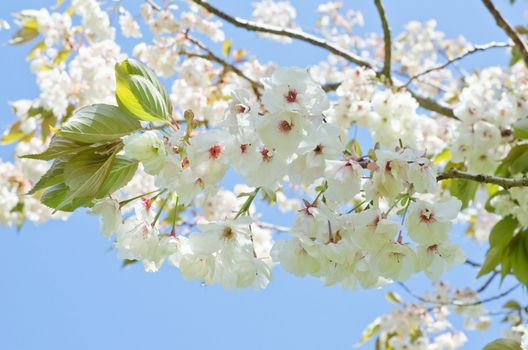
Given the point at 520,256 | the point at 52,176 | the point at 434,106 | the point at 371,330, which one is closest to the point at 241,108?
the point at 52,176

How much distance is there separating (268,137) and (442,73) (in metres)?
5.44

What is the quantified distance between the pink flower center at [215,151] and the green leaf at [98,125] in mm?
132

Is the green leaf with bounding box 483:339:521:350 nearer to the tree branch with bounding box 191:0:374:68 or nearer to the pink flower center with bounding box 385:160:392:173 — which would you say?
the pink flower center with bounding box 385:160:392:173

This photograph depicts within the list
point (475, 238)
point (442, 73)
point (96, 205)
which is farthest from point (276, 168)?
point (442, 73)

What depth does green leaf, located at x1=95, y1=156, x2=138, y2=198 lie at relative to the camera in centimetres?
87

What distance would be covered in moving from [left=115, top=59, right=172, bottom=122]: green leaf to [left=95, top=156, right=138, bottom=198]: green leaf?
0.32ft

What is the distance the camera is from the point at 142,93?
80 centimetres

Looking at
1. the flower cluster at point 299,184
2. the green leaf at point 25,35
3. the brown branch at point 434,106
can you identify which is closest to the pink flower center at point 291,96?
the flower cluster at point 299,184

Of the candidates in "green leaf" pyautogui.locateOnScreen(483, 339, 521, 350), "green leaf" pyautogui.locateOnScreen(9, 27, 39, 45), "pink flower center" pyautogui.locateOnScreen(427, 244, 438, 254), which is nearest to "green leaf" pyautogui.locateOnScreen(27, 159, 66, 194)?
"pink flower center" pyautogui.locateOnScreen(427, 244, 438, 254)

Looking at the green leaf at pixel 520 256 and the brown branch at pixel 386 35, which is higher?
the brown branch at pixel 386 35

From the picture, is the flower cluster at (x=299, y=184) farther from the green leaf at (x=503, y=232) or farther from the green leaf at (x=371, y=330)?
the green leaf at (x=371, y=330)

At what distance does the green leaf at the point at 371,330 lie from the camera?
12.3 feet

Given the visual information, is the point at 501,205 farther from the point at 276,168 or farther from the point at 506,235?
the point at 276,168

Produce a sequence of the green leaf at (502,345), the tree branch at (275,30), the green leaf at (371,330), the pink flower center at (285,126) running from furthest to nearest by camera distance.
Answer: the green leaf at (371,330) < the tree branch at (275,30) < the green leaf at (502,345) < the pink flower center at (285,126)
